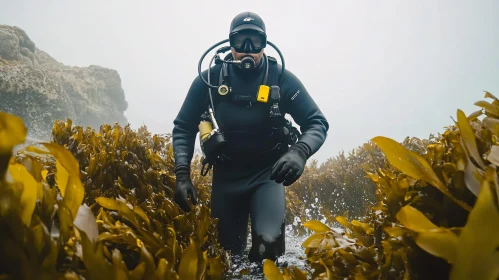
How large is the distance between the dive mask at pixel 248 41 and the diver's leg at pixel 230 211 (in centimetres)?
140

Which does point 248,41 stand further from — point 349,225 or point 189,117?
point 349,225

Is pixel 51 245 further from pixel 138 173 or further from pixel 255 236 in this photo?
pixel 138 173

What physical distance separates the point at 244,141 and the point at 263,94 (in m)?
0.51

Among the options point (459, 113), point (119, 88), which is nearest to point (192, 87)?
point (459, 113)

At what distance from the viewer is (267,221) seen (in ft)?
8.70

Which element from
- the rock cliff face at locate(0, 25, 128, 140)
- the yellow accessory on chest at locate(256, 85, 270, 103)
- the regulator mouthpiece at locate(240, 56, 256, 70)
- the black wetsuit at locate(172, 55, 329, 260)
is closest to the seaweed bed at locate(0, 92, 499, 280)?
the black wetsuit at locate(172, 55, 329, 260)

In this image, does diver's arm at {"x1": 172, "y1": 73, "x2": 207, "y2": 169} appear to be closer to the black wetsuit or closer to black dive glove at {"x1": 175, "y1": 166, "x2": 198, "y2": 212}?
the black wetsuit

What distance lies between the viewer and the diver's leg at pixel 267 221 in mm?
2521

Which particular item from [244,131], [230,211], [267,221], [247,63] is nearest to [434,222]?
[267,221]

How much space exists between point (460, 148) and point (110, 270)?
4.03 ft

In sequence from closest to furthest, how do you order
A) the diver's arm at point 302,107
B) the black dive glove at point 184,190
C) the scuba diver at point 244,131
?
the black dive glove at point 184,190 < the scuba diver at point 244,131 < the diver's arm at point 302,107

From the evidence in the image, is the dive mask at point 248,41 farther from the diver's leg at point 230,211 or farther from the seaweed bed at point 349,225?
the seaweed bed at point 349,225

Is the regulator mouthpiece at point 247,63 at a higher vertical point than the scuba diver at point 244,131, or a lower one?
higher

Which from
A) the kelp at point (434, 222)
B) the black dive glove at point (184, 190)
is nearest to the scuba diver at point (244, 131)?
the black dive glove at point (184, 190)
